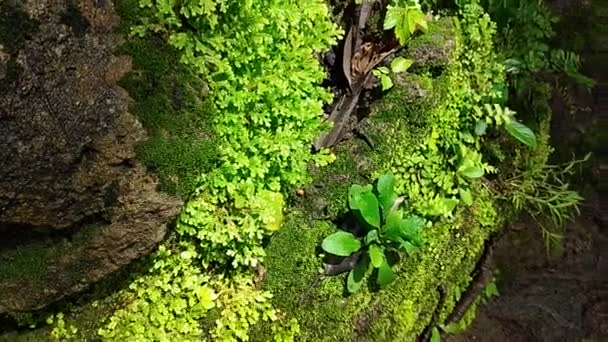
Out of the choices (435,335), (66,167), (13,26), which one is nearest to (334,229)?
(435,335)

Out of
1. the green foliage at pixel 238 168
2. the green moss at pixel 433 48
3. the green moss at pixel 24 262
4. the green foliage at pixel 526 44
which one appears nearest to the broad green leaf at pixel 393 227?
the green foliage at pixel 238 168

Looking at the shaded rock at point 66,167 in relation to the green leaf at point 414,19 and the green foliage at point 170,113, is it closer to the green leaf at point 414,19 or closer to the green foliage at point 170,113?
the green foliage at point 170,113

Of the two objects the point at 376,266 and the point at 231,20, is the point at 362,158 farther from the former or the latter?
the point at 231,20

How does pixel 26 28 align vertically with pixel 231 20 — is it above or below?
above

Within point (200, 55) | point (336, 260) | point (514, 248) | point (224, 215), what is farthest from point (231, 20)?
point (514, 248)

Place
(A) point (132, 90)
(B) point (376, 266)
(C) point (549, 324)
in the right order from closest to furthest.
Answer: (A) point (132, 90) < (B) point (376, 266) < (C) point (549, 324)

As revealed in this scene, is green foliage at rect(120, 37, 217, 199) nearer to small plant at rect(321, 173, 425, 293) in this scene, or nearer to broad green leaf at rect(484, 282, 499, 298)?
small plant at rect(321, 173, 425, 293)

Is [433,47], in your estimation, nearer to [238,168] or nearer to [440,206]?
[440,206]
